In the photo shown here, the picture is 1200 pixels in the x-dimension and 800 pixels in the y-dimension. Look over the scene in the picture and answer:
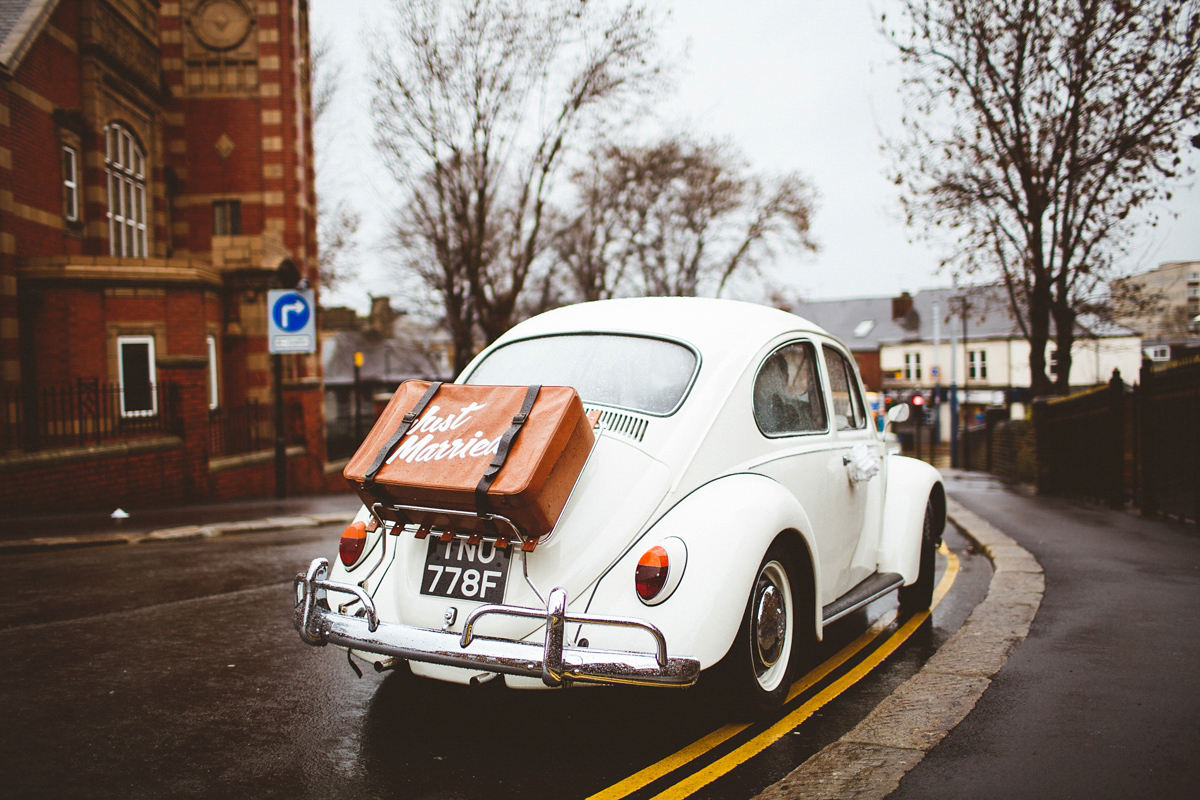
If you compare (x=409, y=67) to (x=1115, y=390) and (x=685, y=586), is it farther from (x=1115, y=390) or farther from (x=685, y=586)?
(x=685, y=586)

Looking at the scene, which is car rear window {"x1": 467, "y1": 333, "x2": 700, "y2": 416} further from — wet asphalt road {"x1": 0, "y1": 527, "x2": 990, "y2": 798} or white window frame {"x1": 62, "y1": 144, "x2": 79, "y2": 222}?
white window frame {"x1": 62, "y1": 144, "x2": 79, "y2": 222}

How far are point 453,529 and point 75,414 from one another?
36.1 feet

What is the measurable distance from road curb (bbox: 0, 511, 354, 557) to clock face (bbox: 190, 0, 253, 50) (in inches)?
598

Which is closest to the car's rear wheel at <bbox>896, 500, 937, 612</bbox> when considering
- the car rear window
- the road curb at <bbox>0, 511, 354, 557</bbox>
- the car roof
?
the car roof

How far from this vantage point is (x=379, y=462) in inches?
146

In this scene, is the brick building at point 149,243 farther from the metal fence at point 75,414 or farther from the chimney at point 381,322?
the chimney at point 381,322

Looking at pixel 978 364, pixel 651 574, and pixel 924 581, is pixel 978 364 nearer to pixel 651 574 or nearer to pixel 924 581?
pixel 924 581

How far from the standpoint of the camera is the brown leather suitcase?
132 inches

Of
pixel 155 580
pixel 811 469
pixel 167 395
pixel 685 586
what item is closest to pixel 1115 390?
pixel 811 469

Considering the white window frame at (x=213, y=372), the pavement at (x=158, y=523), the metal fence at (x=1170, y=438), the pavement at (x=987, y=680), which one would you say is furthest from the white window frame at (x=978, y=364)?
the pavement at (x=158, y=523)

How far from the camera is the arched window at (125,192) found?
18.0 meters

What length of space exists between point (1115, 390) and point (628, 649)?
11.1 metres

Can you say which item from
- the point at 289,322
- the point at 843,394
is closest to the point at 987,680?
the point at 843,394

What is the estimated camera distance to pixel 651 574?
3.40m
